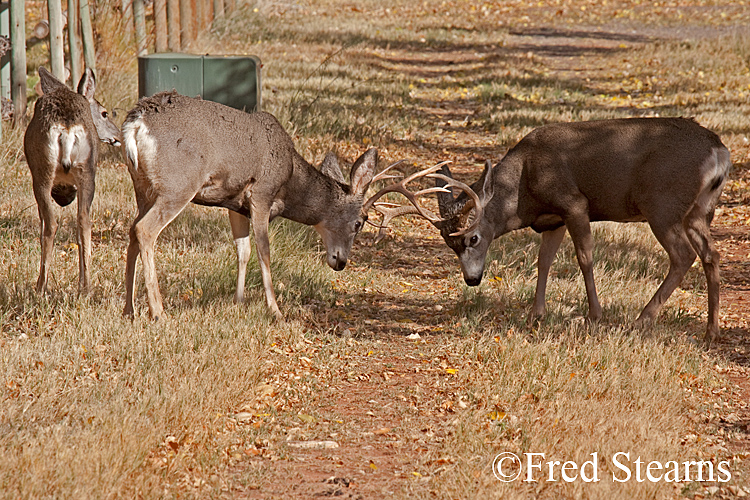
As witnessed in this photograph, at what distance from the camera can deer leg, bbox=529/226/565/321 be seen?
7230mm

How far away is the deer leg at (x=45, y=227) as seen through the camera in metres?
6.72

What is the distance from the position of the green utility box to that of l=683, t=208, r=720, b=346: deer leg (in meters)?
5.35

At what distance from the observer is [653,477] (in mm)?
4617

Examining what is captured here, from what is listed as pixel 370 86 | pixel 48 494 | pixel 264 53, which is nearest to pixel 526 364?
pixel 48 494

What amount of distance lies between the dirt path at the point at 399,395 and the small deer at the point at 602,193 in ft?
2.39

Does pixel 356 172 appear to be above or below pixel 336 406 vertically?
above

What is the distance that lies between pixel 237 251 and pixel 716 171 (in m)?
3.70

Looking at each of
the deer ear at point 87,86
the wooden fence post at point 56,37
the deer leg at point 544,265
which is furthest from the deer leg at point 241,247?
the wooden fence post at point 56,37

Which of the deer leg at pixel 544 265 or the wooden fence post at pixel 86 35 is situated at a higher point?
the wooden fence post at pixel 86 35

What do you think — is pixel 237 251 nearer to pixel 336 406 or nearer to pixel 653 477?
pixel 336 406

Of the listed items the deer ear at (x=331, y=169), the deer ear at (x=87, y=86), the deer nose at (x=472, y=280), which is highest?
the deer ear at (x=87, y=86)

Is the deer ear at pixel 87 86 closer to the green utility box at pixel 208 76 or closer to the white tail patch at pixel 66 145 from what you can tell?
the white tail patch at pixel 66 145

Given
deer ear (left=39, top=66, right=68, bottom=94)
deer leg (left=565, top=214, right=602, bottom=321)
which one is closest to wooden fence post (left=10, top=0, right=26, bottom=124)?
deer ear (left=39, top=66, right=68, bottom=94)

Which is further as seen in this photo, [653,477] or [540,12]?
[540,12]
